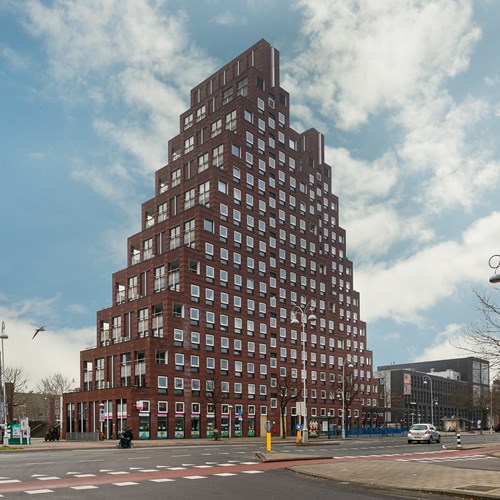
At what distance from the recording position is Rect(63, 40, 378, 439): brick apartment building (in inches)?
2975

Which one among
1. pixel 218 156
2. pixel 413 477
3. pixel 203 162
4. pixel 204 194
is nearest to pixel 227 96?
pixel 203 162

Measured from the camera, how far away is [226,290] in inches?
3351

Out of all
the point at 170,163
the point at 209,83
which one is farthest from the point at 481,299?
the point at 209,83

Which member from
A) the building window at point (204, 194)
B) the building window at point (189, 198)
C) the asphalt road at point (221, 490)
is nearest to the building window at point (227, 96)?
the building window at point (189, 198)

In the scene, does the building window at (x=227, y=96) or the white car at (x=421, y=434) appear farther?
the building window at (x=227, y=96)

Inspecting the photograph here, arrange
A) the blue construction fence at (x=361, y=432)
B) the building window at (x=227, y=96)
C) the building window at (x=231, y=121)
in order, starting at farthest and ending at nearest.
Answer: the building window at (x=227, y=96) < the building window at (x=231, y=121) < the blue construction fence at (x=361, y=432)

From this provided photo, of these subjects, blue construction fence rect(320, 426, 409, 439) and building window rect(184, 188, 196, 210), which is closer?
blue construction fence rect(320, 426, 409, 439)

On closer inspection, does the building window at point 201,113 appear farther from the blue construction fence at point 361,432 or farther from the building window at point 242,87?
the blue construction fence at point 361,432

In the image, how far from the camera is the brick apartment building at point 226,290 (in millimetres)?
75562

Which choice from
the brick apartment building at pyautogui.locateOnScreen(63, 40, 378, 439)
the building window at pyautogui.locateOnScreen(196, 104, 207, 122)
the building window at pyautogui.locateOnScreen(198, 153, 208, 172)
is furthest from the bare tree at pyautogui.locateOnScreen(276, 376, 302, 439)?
the building window at pyautogui.locateOnScreen(196, 104, 207, 122)

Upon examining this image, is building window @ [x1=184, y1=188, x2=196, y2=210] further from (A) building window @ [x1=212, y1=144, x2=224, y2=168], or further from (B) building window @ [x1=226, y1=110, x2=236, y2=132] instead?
(B) building window @ [x1=226, y1=110, x2=236, y2=132]

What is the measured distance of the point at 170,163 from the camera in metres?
100

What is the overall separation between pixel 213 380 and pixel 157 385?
7111 mm

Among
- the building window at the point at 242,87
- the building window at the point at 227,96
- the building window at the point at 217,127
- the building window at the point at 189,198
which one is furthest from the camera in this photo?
the building window at the point at 227,96
